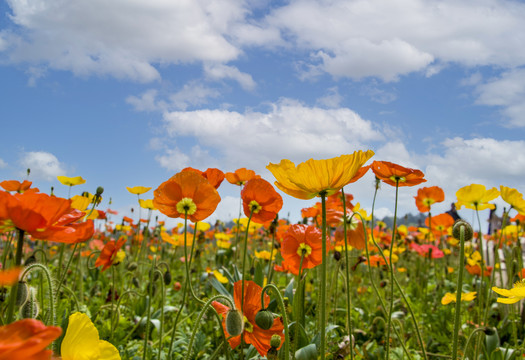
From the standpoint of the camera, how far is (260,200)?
1720 mm

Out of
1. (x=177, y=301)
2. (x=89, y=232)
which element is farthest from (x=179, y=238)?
(x=89, y=232)

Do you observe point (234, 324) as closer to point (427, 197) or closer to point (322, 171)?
point (322, 171)

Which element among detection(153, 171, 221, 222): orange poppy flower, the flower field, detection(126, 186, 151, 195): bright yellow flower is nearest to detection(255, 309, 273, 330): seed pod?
the flower field

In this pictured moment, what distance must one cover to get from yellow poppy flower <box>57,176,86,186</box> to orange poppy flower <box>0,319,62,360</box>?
9.37 feet

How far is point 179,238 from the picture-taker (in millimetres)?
4211

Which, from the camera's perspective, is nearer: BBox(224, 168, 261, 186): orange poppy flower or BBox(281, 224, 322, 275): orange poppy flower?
BBox(281, 224, 322, 275): orange poppy flower

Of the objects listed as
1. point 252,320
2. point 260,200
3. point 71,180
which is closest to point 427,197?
point 260,200

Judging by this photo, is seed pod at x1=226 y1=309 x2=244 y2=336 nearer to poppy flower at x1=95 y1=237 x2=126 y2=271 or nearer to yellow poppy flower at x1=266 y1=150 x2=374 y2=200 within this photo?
yellow poppy flower at x1=266 y1=150 x2=374 y2=200

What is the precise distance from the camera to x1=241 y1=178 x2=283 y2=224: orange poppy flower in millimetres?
1690

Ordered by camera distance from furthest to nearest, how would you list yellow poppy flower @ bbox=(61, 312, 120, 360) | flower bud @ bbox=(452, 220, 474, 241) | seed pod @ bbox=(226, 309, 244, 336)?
flower bud @ bbox=(452, 220, 474, 241)
seed pod @ bbox=(226, 309, 244, 336)
yellow poppy flower @ bbox=(61, 312, 120, 360)

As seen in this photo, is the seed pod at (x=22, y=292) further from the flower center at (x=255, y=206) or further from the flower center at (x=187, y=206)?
the flower center at (x=255, y=206)

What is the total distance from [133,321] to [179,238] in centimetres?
106

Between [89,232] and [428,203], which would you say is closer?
[89,232]

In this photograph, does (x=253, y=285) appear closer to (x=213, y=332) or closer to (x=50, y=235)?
(x=50, y=235)
